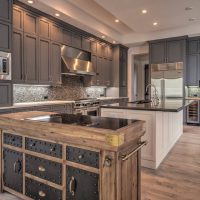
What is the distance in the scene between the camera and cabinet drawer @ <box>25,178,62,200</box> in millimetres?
1768

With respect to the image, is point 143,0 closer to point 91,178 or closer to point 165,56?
point 165,56

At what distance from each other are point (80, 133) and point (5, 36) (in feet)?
9.23

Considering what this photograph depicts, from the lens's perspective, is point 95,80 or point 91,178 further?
point 95,80

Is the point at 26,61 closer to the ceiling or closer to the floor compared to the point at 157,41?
closer to the floor

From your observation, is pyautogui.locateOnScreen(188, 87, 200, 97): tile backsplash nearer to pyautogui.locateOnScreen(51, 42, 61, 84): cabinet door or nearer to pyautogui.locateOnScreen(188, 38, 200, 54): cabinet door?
pyautogui.locateOnScreen(188, 38, 200, 54): cabinet door

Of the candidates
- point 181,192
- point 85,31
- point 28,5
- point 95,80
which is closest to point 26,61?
point 28,5

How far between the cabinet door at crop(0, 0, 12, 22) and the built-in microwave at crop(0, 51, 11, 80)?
0.63m

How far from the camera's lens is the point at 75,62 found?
5.35 metres

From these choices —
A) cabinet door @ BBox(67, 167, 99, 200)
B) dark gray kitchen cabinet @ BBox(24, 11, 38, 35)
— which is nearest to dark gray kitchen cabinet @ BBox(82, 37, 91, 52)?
dark gray kitchen cabinet @ BBox(24, 11, 38, 35)

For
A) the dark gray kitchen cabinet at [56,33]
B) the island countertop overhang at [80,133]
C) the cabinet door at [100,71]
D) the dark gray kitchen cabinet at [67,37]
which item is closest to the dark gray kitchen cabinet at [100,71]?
the cabinet door at [100,71]

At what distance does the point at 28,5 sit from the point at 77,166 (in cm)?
361

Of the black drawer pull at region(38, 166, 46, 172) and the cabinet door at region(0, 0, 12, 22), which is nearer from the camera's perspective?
the black drawer pull at region(38, 166, 46, 172)

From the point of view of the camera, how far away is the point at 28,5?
Result: 3906mm

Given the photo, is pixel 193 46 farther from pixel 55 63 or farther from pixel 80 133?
pixel 80 133
